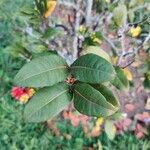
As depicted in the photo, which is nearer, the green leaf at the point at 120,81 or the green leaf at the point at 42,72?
the green leaf at the point at 42,72

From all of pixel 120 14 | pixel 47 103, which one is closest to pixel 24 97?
pixel 120 14

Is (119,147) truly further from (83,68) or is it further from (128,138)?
(83,68)

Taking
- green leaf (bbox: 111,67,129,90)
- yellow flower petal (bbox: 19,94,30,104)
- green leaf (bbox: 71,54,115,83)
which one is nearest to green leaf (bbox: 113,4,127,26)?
green leaf (bbox: 111,67,129,90)

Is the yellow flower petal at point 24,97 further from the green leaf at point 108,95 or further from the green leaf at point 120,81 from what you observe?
the green leaf at point 108,95

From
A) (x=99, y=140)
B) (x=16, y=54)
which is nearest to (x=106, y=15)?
(x=16, y=54)

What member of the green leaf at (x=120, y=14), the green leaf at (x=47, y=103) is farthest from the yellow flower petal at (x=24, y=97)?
the green leaf at (x=47, y=103)

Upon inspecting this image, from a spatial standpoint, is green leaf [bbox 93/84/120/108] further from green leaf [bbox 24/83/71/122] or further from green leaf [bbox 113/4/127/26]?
green leaf [bbox 113/4/127/26]
